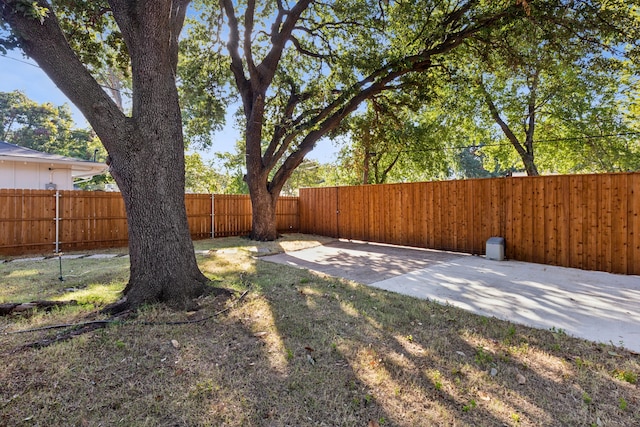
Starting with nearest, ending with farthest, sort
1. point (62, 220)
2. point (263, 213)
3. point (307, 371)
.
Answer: point (307, 371) → point (62, 220) → point (263, 213)

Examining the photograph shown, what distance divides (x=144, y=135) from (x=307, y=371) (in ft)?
9.58

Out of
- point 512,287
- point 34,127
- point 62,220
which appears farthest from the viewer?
point 34,127

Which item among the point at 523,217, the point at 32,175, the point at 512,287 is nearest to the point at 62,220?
the point at 32,175

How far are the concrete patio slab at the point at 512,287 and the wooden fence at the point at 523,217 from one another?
454 mm

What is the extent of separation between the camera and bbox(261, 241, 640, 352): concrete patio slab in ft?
10.2

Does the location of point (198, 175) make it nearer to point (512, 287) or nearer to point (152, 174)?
point (152, 174)

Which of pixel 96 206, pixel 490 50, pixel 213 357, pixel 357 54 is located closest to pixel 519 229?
pixel 490 50

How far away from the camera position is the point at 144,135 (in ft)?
10.7

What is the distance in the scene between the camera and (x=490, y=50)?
698cm

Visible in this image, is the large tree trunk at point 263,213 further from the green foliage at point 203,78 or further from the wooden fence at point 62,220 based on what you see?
the green foliage at point 203,78

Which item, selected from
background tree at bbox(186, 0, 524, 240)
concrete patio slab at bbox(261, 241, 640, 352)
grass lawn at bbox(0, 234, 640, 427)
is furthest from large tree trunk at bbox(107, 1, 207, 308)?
background tree at bbox(186, 0, 524, 240)

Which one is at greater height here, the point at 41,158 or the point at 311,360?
the point at 41,158

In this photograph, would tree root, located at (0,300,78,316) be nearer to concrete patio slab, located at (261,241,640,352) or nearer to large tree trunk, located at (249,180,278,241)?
concrete patio slab, located at (261,241,640,352)

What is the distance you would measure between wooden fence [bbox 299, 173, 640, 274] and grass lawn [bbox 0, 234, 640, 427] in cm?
413
